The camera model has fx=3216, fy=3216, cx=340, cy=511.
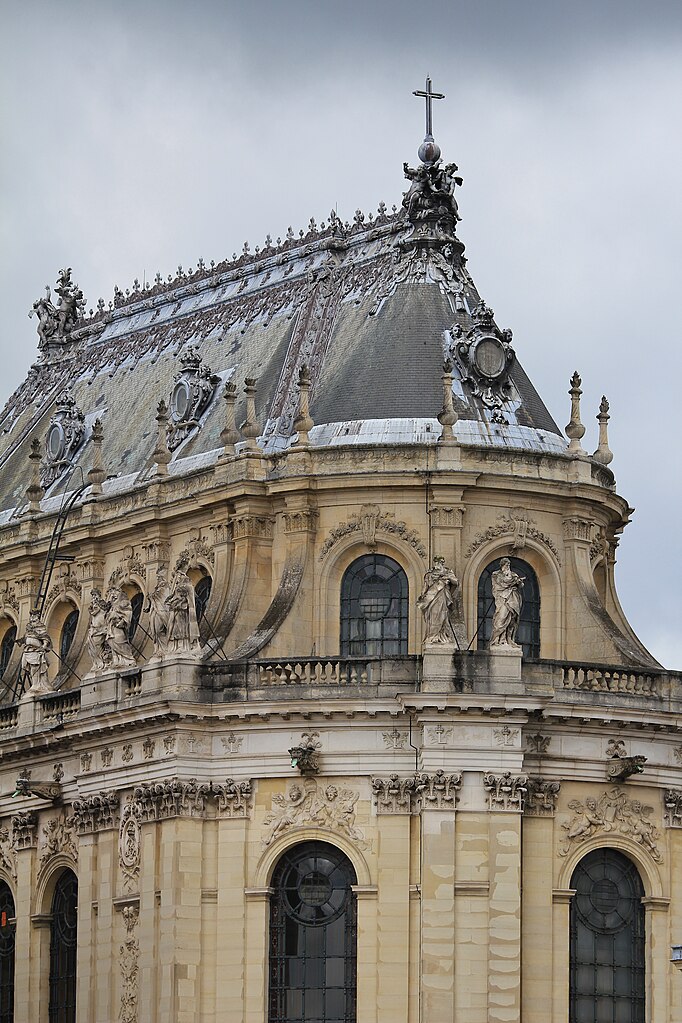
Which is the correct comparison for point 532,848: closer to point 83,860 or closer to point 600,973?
point 600,973

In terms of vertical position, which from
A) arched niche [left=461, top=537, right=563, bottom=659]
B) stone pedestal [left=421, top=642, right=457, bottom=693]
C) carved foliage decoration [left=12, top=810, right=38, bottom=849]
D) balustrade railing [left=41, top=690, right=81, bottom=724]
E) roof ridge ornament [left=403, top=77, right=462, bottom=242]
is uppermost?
roof ridge ornament [left=403, top=77, right=462, bottom=242]

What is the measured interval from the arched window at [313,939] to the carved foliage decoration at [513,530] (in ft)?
28.1

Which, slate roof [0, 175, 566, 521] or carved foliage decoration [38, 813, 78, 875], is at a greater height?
slate roof [0, 175, 566, 521]

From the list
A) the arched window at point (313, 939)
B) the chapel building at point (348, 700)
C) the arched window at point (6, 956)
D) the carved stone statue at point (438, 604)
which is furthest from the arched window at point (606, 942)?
the arched window at point (6, 956)

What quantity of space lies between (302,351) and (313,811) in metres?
14.5

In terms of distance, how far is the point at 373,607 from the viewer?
251ft

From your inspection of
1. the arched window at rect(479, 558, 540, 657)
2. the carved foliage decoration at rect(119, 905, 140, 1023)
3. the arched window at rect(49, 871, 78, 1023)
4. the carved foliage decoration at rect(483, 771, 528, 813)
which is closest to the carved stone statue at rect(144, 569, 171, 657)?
the carved foliage decoration at rect(119, 905, 140, 1023)

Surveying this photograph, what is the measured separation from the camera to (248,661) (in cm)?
7369

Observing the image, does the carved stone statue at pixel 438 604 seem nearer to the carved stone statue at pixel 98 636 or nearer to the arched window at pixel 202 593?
the arched window at pixel 202 593

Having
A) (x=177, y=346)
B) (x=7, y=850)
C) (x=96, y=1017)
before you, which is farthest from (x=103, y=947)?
(x=177, y=346)

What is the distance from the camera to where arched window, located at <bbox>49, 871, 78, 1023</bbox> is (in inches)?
3100

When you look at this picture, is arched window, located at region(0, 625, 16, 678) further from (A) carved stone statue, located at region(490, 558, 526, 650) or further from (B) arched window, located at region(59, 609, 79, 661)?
(A) carved stone statue, located at region(490, 558, 526, 650)

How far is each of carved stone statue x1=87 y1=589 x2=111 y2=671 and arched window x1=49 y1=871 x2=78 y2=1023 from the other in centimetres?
570

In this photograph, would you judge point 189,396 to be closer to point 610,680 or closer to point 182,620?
point 182,620
